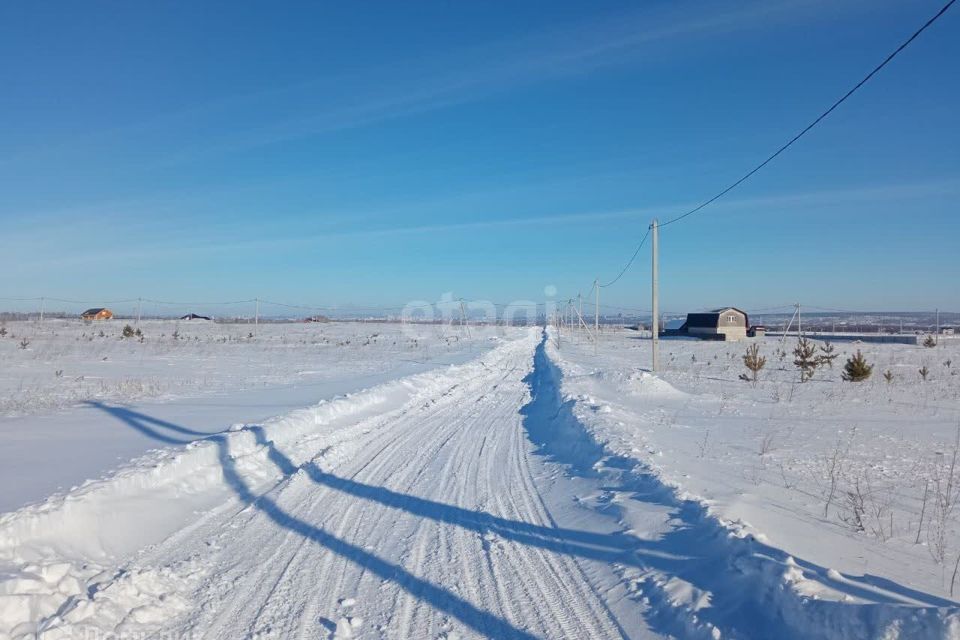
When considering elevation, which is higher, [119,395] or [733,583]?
[733,583]

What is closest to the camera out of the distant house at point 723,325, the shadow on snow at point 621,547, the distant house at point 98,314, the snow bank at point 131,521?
the shadow on snow at point 621,547

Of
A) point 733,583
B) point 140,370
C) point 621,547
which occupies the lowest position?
point 140,370

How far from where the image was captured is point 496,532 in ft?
19.6

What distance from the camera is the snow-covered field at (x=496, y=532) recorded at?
409cm

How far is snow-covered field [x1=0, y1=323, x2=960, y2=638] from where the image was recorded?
4086mm

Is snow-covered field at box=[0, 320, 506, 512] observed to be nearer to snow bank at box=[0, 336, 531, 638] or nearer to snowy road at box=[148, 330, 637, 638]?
snow bank at box=[0, 336, 531, 638]

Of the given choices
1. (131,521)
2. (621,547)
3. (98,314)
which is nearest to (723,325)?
(621,547)

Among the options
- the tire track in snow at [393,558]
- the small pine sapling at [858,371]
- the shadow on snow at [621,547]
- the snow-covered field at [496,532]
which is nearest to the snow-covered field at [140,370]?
the snow-covered field at [496,532]

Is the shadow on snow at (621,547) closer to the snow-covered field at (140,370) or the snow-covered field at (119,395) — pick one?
the snow-covered field at (119,395)

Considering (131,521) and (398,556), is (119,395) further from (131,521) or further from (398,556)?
(398,556)

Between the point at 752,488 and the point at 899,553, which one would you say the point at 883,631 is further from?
the point at 752,488

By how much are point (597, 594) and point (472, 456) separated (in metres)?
5.07

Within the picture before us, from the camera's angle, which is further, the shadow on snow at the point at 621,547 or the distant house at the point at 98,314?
the distant house at the point at 98,314

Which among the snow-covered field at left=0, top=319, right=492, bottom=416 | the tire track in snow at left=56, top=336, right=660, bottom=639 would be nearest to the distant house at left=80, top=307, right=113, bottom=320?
the snow-covered field at left=0, top=319, right=492, bottom=416
